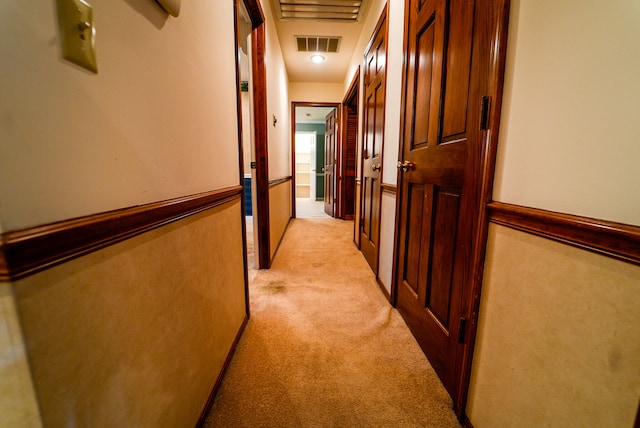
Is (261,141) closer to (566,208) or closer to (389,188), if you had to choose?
(389,188)

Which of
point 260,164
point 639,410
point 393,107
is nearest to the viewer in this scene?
point 639,410

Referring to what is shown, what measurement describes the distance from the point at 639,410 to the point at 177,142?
3.83 feet

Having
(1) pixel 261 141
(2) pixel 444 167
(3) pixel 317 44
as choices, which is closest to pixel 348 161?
(3) pixel 317 44

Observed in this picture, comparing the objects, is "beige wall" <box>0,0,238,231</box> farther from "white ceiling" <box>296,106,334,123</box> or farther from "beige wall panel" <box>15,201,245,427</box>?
"white ceiling" <box>296,106,334,123</box>

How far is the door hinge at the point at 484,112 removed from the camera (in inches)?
30.9

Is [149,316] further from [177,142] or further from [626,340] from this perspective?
[626,340]

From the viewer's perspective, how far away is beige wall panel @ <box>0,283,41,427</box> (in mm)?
326

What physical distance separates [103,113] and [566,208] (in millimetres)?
982

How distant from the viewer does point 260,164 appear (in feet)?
7.03

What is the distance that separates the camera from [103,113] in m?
0.47

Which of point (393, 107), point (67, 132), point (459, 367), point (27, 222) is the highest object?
point (393, 107)

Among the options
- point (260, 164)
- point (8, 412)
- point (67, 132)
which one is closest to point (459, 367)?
point (8, 412)

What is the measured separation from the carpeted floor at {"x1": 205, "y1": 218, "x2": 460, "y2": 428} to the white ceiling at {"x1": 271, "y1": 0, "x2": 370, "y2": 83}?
2.59m

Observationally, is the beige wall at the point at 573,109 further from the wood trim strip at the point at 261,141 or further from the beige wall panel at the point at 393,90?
the wood trim strip at the point at 261,141
